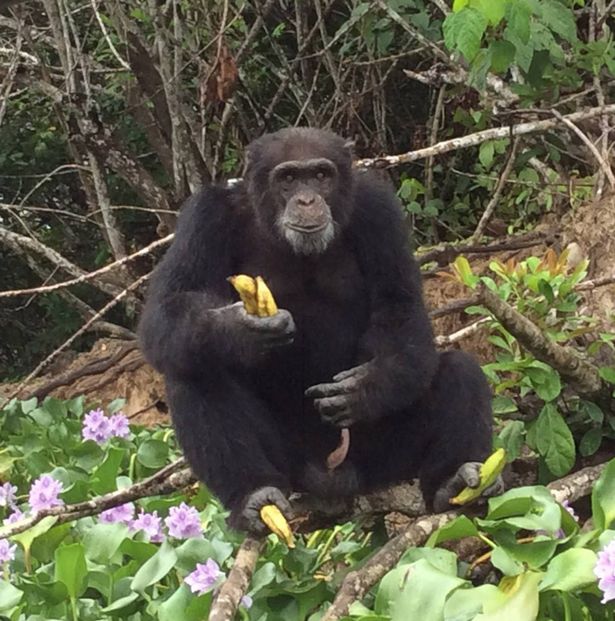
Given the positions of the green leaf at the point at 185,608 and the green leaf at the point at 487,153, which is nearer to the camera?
the green leaf at the point at 185,608

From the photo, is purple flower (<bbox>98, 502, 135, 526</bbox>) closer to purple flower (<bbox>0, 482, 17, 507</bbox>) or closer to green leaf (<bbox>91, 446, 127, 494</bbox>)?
green leaf (<bbox>91, 446, 127, 494</bbox>)

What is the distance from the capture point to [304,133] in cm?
394

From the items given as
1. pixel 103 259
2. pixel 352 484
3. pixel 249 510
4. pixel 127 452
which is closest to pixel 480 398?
pixel 352 484

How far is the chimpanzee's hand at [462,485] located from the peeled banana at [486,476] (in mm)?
21

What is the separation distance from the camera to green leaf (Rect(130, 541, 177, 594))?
3.11 m

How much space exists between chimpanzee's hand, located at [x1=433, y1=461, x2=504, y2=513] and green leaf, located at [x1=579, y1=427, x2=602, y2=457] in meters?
0.57

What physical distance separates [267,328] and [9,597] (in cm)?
108

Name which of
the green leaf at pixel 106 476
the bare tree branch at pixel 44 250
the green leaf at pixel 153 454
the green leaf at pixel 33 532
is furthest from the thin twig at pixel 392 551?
the bare tree branch at pixel 44 250

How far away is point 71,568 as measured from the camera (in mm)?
3070

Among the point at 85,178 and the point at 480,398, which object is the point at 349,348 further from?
the point at 85,178

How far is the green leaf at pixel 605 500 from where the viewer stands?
9.13 ft

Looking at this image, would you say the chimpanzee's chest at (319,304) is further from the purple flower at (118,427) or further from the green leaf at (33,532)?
the purple flower at (118,427)

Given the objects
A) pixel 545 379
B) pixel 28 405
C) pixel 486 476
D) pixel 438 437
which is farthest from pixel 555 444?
pixel 28 405

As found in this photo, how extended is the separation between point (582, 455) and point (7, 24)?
16.8 feet
